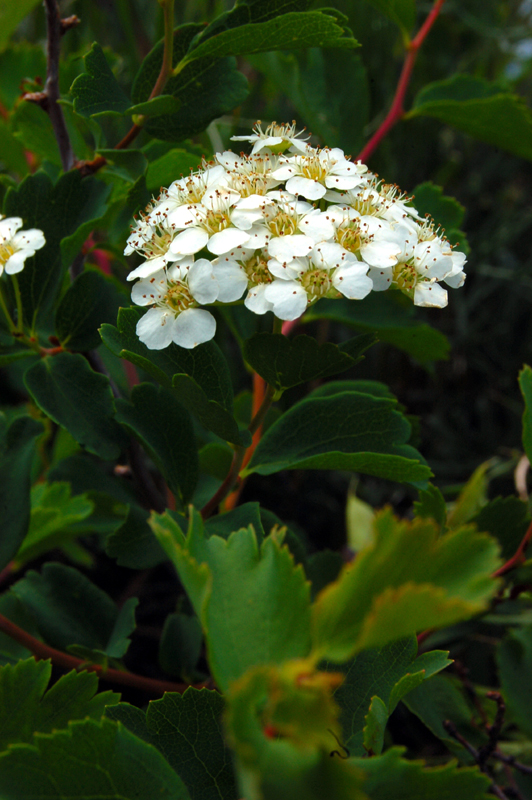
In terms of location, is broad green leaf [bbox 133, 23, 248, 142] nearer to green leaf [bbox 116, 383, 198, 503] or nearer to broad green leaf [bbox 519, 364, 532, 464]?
green leaf [bbox 116, 383, 198, 503]

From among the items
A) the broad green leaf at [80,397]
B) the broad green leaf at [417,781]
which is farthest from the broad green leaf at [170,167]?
Result: the broad green leaf at [417,781]

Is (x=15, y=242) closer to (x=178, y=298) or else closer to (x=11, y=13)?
(x=178, y=298)

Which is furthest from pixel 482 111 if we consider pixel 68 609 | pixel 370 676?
pixel 68 609

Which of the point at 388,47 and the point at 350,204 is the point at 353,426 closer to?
the point at 350,204

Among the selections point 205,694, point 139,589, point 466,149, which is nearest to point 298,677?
point 205,694

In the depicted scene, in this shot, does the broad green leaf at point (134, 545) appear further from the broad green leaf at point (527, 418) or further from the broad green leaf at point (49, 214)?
the broad green leaf at point (527, 418)
